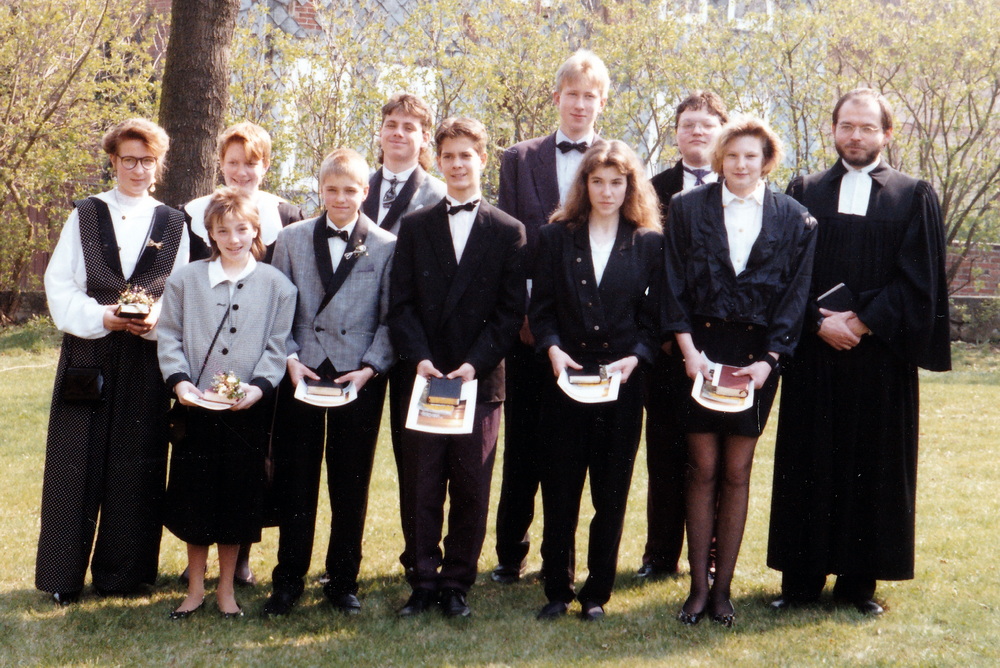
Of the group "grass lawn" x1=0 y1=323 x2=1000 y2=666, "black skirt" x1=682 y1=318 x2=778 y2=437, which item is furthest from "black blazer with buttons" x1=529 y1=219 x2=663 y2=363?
"grass lawn" x1=0 y1=323 x2=1000 y2=666

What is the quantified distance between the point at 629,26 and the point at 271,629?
32.4ft

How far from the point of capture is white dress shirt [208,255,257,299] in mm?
4879

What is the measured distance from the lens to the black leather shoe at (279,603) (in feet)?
16.2

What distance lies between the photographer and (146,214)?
5.19 m

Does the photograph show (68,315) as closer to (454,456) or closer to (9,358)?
(454,456)

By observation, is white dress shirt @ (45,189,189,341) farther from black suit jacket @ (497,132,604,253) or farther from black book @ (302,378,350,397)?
black suit jacket @ (497,132,604,253)

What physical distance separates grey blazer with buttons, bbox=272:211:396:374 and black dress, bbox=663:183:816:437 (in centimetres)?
133

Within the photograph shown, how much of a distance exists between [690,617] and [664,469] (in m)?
0.88

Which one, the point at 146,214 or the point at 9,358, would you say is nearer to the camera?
the point at 146,214

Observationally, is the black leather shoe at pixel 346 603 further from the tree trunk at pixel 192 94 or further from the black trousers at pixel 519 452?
the tree trunk at pixel 192 94

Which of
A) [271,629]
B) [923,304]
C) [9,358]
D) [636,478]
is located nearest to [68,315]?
[271,629]

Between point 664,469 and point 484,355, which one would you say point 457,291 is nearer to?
point 484,355

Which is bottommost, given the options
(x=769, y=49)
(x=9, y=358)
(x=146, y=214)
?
(x=9, y=358)

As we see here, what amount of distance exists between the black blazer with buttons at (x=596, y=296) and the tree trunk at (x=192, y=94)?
3.23 meters
